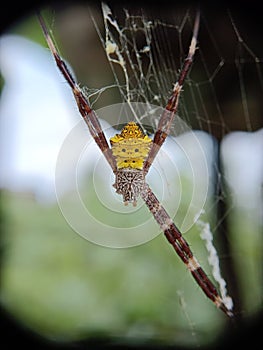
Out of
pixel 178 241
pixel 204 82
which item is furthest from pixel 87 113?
pixel 204 82

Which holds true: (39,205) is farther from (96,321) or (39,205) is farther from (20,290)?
(96,321)

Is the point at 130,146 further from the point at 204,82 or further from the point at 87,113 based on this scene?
the point at 204,82

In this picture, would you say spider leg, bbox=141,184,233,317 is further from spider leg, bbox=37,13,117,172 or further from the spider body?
spider leg, bbox=37,13,117,172

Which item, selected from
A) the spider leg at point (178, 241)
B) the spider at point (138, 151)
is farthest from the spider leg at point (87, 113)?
the spider leg at point (178, 241)

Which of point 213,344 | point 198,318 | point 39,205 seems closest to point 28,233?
point 39,205

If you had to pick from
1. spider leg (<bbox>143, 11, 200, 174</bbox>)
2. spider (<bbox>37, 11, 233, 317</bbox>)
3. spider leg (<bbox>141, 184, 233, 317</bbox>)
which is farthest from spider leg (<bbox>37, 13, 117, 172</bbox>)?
spider leg (<bbox>141, 184, 233, 317</bbox>)

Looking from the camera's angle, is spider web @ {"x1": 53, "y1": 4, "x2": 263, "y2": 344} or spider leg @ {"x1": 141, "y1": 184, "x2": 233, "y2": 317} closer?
spider leg @ {"x1": 141, "y1": 184, "x2": 233, "y2": 317}
